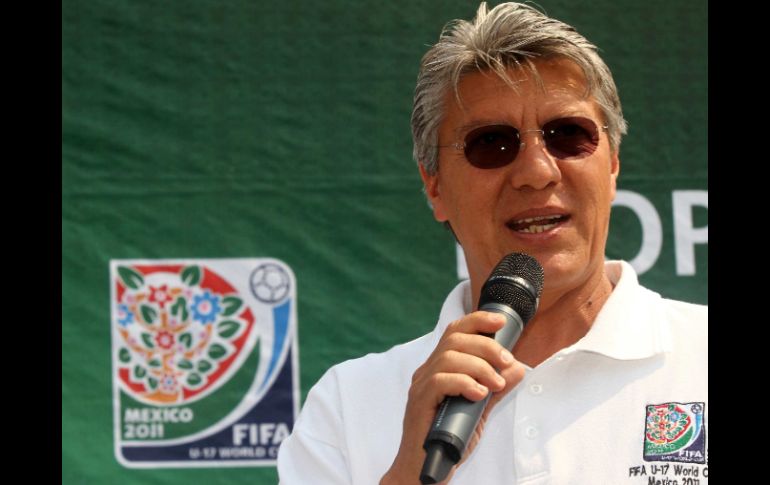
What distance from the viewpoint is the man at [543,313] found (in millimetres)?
1946

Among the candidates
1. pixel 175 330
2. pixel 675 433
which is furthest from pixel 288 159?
pixel 675 433

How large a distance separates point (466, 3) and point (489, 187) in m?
1.65

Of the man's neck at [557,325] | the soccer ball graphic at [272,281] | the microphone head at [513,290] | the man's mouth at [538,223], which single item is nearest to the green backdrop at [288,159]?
the soccer ball graphic at [272,281]

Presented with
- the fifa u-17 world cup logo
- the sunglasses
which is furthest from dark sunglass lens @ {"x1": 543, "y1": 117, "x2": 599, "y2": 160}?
the fifa u-17 world cup logo

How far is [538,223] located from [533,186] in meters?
0.08

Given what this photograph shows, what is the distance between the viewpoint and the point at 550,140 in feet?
6.89

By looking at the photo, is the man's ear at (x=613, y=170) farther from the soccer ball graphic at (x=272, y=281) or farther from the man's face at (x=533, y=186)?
the soccer ball graphic at (x=272, y=281)

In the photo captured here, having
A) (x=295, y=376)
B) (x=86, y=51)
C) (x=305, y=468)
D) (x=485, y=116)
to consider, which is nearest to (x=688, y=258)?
(x=295, y=376)

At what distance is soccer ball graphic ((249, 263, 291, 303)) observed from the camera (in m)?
3.51

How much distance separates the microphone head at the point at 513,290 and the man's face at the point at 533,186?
9.8 inches

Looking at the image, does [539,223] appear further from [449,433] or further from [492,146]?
[449,433]

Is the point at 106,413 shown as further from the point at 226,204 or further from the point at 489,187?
the point at 489,187

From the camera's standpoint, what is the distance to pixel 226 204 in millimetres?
3535

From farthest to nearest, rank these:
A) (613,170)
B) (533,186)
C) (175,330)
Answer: (175,330) < (613,170) < (533,186)
